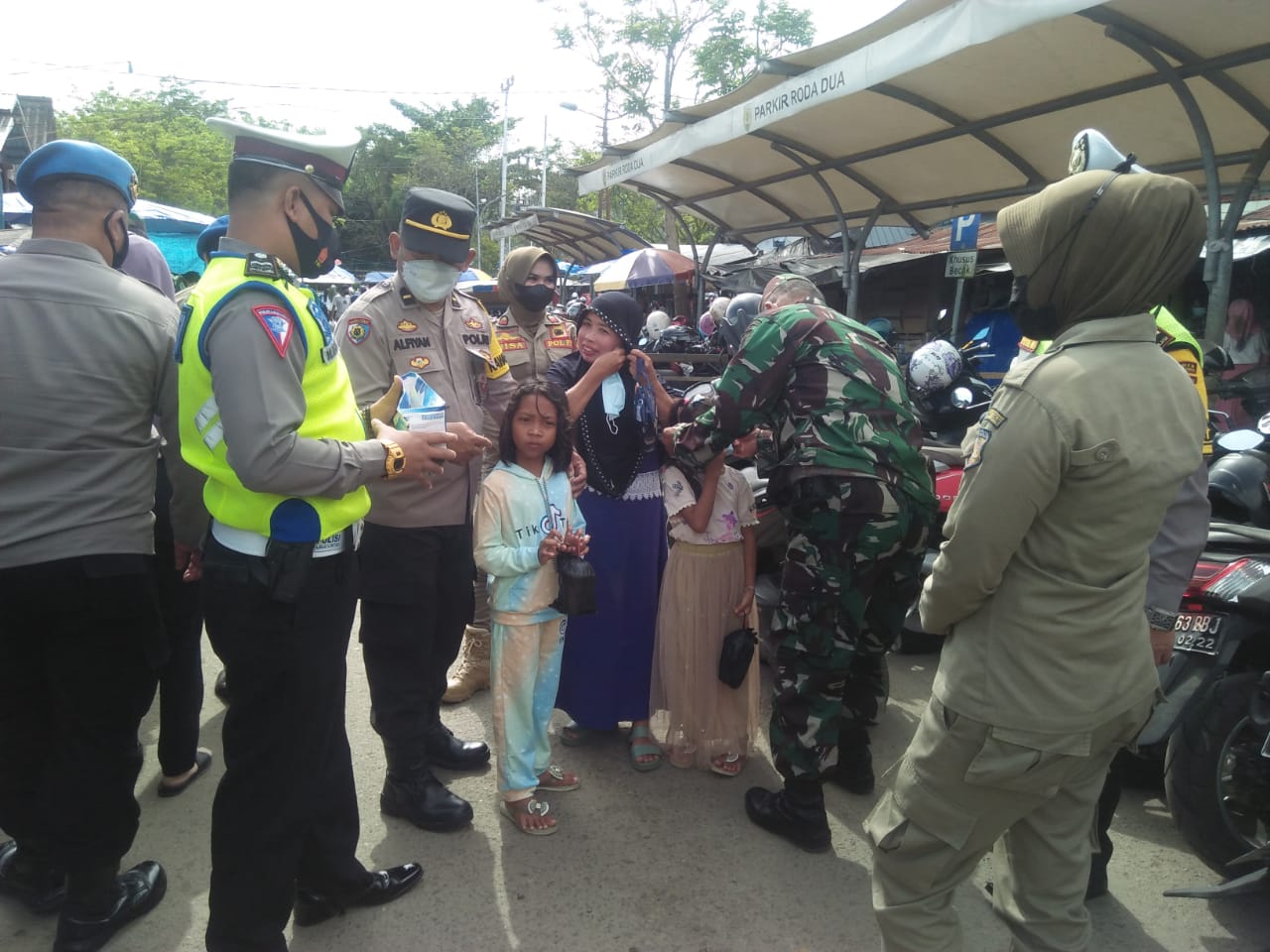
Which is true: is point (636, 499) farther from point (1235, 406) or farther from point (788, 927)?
point (1235, 406)

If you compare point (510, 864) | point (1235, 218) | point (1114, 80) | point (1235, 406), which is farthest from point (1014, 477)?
point (1235, 406)

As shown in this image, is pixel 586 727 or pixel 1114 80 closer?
pixel 586 727

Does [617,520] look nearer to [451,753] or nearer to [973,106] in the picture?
[451,753]

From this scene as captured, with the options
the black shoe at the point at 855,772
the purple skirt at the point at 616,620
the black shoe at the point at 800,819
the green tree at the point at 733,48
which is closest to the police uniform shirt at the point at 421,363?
the purple skirt at the point at 616,620

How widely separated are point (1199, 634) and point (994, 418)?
1486 millimetres

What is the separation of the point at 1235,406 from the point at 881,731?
11.9 ft

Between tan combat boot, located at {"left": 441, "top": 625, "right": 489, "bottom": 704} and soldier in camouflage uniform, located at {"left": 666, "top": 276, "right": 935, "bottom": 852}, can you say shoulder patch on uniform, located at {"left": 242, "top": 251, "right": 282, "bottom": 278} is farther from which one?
tan combat boot, located at {"left": 441, "top": 625, "right": 489, "bottom": 704}

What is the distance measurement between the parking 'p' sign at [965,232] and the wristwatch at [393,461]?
5.42 metres

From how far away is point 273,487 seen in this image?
162cm

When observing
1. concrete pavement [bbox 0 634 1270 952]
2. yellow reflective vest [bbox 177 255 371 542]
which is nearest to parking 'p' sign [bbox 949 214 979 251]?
concrete pavement [bbox 0 634 1270 952]

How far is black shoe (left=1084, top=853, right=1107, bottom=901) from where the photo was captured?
231 centimetres

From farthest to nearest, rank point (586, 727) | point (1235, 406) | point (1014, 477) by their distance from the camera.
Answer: point (1235, 406)
point (586, 727)
point (1014, 477)

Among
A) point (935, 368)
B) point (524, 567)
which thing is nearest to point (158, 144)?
point (935, 368)

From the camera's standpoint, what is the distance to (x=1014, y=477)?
1.50 metres
